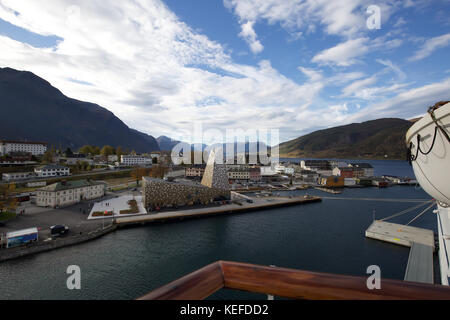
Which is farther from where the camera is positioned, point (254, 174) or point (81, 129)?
point (81, 129)

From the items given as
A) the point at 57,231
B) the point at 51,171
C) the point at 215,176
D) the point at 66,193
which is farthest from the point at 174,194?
the point at 51,171

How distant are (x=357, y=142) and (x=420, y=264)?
401 feet

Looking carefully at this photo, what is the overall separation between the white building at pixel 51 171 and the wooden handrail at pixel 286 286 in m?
30.8

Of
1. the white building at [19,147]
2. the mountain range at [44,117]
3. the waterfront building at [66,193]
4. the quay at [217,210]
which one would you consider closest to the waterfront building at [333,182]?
the quay at [217,210]

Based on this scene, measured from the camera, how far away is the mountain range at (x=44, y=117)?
71600 mm

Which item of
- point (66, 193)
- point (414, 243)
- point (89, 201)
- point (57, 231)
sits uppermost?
point (66, 193)

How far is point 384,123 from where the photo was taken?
121 meters

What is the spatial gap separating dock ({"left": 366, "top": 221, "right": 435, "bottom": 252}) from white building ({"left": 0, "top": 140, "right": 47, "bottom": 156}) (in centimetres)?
5004

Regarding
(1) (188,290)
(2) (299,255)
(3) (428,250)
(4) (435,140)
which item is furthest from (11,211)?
(3) (428,250)

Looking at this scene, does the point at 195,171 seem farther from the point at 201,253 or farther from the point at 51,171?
the point at 201,253

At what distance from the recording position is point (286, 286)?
76cm

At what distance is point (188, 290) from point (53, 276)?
398 inches

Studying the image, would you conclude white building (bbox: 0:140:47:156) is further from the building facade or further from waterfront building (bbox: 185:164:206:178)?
the building facade
